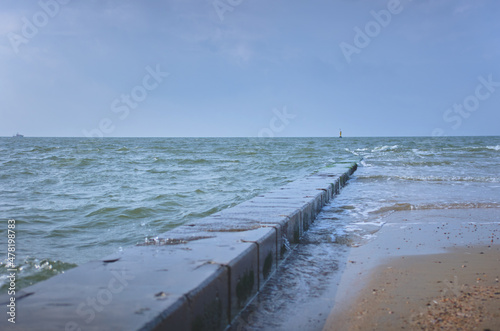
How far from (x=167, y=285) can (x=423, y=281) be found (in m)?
1.77

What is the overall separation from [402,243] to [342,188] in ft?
14.6

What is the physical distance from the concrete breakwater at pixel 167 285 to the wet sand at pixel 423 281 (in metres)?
0.56

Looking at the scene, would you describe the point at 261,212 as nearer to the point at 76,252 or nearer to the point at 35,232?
the point at 76,252

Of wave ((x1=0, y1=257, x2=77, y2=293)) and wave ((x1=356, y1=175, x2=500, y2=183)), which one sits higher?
wave ((x1=356, y1=175, x2=500, y2=183))

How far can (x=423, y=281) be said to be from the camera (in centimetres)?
260

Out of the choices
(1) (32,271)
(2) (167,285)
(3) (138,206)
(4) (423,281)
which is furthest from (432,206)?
(1) (32,271)

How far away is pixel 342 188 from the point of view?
805cm

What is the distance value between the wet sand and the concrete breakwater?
56 centimetres

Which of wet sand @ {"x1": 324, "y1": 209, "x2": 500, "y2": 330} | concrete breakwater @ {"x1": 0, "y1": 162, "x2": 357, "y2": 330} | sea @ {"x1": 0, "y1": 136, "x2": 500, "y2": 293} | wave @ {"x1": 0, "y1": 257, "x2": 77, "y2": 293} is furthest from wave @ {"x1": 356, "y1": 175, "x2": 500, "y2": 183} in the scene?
wave @ {"x1": 0, "y1": 257, "x2": 77, "y2": 293}

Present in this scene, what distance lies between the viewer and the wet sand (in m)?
2.02

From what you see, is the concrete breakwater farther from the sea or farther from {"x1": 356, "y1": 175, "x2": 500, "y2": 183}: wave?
{"x1": 356, "y1": 175, "x2": 500, "y2": 183}: wave

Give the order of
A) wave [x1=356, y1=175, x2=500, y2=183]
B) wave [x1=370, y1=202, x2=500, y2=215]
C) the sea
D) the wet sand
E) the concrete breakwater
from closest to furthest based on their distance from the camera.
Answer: the concrete breakwater < the wet sand < the sea < wave [x1=370, y1=202, x2=500, y2=215] < wave [x1=356, y1=175, x2=500, y2=183]

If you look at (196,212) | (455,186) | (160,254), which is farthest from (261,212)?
(455,186)

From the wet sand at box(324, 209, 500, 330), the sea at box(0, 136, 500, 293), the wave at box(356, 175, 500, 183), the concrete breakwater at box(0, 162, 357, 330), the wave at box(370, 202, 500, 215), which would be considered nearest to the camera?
the concrete breakwater at box(0, 162, 357, 330)
